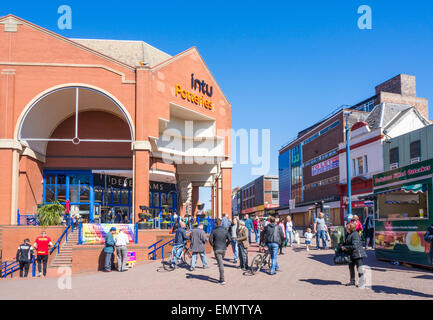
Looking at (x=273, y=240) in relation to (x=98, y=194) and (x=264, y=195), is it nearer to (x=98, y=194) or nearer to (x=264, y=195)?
(x=98, y=194)

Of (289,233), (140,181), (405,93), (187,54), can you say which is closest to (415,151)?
(289,233)

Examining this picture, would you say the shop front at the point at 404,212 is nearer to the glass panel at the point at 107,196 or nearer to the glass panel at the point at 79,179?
the glass panel at the point at 107,196

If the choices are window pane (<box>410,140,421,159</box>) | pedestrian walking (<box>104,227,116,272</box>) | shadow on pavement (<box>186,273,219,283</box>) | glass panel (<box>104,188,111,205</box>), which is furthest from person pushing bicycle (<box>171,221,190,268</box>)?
window pane (<box>410,140,421,159</box>)

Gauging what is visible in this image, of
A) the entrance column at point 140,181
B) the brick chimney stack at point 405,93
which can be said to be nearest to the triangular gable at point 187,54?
the entrance column at point 140,181

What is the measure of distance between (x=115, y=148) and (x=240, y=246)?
664 inches

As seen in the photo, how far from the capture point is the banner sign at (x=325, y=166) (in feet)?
147

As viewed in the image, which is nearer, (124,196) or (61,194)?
(61,194)

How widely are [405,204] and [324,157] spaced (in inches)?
1348

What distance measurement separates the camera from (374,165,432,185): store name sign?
43.8ft

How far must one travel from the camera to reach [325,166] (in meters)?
48.0
